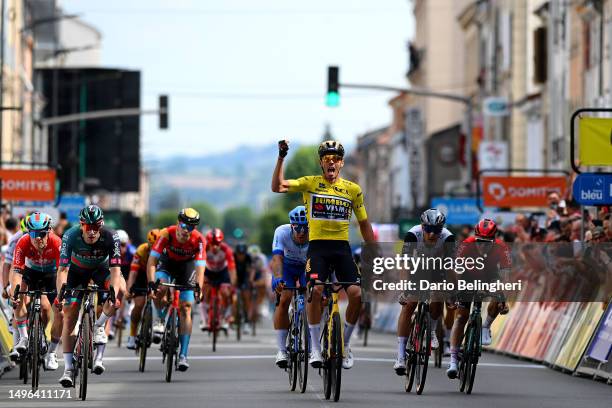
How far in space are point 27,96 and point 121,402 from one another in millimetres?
56940

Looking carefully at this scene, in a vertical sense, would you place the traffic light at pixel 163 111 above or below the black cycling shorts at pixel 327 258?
above

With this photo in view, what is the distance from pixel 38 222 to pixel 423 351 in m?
3.90

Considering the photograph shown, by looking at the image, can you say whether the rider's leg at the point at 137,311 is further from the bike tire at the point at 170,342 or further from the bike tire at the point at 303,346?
the bike tire at the point at 303,346

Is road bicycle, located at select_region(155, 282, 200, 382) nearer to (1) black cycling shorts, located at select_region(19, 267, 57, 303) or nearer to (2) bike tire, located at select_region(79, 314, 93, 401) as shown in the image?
(1) black cycling shorts, located at select_region(19, 267, 57, 303)

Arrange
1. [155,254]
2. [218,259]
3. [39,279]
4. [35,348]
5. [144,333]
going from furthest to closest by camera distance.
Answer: [218,259]
[144,333]
[155,254]
[39,279]
[35,348]

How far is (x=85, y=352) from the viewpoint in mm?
15953

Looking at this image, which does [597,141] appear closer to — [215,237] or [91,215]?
[215,237]

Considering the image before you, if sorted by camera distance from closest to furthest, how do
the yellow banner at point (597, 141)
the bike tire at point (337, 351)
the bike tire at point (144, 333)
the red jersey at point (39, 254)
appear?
the bike tire at point (337, 351), the red jersey at point (39, 254), the bike tire at point (144, 333), the yellow banner at point (597, 141)

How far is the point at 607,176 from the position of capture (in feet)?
76.8

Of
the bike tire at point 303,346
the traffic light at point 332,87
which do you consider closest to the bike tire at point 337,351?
the bike tire at point 303,346

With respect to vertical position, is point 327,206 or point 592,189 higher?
point 592,189

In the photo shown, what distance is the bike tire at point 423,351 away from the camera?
54.8ft

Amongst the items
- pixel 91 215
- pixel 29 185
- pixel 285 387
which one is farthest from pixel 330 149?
pixel 29 185

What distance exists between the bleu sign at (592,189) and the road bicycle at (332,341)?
25.3 feet
